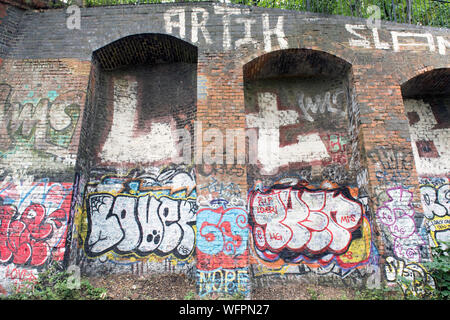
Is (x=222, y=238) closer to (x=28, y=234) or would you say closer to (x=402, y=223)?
(x=402, y=223)

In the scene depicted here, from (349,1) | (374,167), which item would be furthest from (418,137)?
(349,1)

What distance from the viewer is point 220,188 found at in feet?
17.3

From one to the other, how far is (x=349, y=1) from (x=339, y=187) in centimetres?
427

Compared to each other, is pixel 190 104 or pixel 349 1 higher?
pixel 349 1

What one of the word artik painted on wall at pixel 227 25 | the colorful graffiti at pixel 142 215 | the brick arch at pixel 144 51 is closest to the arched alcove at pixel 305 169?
the word artik painted on wall at pixel 227 25

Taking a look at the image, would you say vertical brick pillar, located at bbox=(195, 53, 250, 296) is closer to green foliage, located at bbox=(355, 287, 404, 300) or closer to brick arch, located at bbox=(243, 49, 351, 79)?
brick arch, located at bbox=(243, 49, 351, 79)

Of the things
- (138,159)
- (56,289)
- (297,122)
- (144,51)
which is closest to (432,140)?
(297,122)

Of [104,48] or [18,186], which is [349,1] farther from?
[18,186]

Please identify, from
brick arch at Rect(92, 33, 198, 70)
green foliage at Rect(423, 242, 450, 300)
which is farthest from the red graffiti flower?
green foliage at Rect(423, 242, 450, 300)

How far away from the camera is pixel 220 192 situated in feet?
17.3

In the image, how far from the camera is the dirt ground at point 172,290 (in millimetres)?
5211

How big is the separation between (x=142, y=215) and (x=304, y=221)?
3177mm

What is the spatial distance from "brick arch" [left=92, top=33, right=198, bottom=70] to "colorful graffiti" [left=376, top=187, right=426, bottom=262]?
4712 millimetres

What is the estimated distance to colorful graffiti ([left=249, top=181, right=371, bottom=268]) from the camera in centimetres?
570
